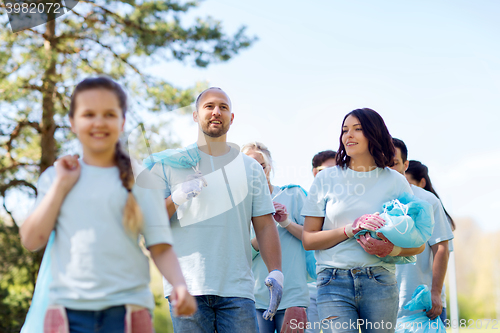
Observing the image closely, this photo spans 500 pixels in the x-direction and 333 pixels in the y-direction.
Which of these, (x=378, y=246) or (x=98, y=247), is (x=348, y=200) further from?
(x=98, y=247)

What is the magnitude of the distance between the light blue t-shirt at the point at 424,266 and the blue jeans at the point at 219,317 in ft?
5.82

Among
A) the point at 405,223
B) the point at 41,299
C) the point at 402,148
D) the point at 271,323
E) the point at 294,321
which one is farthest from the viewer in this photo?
the point at 402,148

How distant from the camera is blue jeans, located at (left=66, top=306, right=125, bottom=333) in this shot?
64.6 inches

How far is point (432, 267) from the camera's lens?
398 cm

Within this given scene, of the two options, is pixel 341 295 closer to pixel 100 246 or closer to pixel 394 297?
pixel 394 297

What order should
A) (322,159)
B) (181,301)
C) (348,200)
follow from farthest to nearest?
(322,159), (348,200), (181,301)

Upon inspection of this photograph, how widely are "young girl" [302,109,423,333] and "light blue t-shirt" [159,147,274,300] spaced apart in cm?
44

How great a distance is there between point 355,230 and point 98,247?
170cm

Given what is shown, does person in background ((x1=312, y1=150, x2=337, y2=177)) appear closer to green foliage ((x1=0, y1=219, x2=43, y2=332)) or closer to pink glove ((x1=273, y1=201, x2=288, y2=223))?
pink glove ((x1=273, y1=201, x2=288, y2=223))

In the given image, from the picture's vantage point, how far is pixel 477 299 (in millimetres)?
32906

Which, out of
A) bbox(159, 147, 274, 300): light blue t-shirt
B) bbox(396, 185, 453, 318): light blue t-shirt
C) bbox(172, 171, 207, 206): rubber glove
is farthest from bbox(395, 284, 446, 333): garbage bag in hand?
bbox(172, 171, 207, 206): rubber glove

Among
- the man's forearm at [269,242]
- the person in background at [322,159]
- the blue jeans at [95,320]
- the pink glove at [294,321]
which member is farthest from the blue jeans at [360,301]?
the person in background at [322,159]

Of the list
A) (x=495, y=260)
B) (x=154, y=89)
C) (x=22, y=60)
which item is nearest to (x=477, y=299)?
(x=495, y=260)

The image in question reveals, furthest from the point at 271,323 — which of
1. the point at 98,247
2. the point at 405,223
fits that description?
the point at 98,247
